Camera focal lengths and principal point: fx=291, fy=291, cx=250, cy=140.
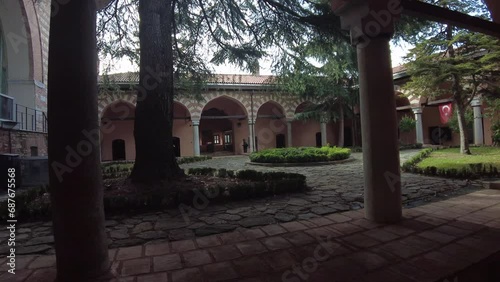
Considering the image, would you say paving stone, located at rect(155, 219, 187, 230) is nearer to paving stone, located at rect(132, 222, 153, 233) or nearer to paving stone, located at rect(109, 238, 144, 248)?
paving stone, located at rect(132, 222, 153, 233)

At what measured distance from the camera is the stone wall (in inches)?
336

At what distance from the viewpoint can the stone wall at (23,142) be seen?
336 inches

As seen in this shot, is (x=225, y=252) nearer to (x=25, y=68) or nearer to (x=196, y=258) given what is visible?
(x=196, y=258)

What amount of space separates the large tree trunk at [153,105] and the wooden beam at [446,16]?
15.9 feet

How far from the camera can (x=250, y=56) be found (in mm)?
8969

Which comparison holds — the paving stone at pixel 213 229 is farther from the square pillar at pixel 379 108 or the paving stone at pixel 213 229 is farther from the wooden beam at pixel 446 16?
the wooden beam at pixel 446 16

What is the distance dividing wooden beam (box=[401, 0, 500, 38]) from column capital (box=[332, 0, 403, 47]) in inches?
12.5

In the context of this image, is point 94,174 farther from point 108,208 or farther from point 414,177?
point 414,177

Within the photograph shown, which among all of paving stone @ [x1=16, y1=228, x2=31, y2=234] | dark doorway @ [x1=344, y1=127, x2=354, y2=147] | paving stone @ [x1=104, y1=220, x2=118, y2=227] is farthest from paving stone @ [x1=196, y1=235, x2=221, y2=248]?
dark doorway @ [x1=344, y1=127, x2=354, y2=147]

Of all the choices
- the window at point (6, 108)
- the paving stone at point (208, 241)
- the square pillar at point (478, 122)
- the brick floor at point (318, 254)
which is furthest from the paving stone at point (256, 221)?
the square pillar at point (478, 122)

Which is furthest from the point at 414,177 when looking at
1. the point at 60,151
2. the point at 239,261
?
the point at 60,151

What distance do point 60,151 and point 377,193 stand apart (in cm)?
353

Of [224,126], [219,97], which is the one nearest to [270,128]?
[224,126]

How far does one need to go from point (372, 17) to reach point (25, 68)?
40.0 ft
